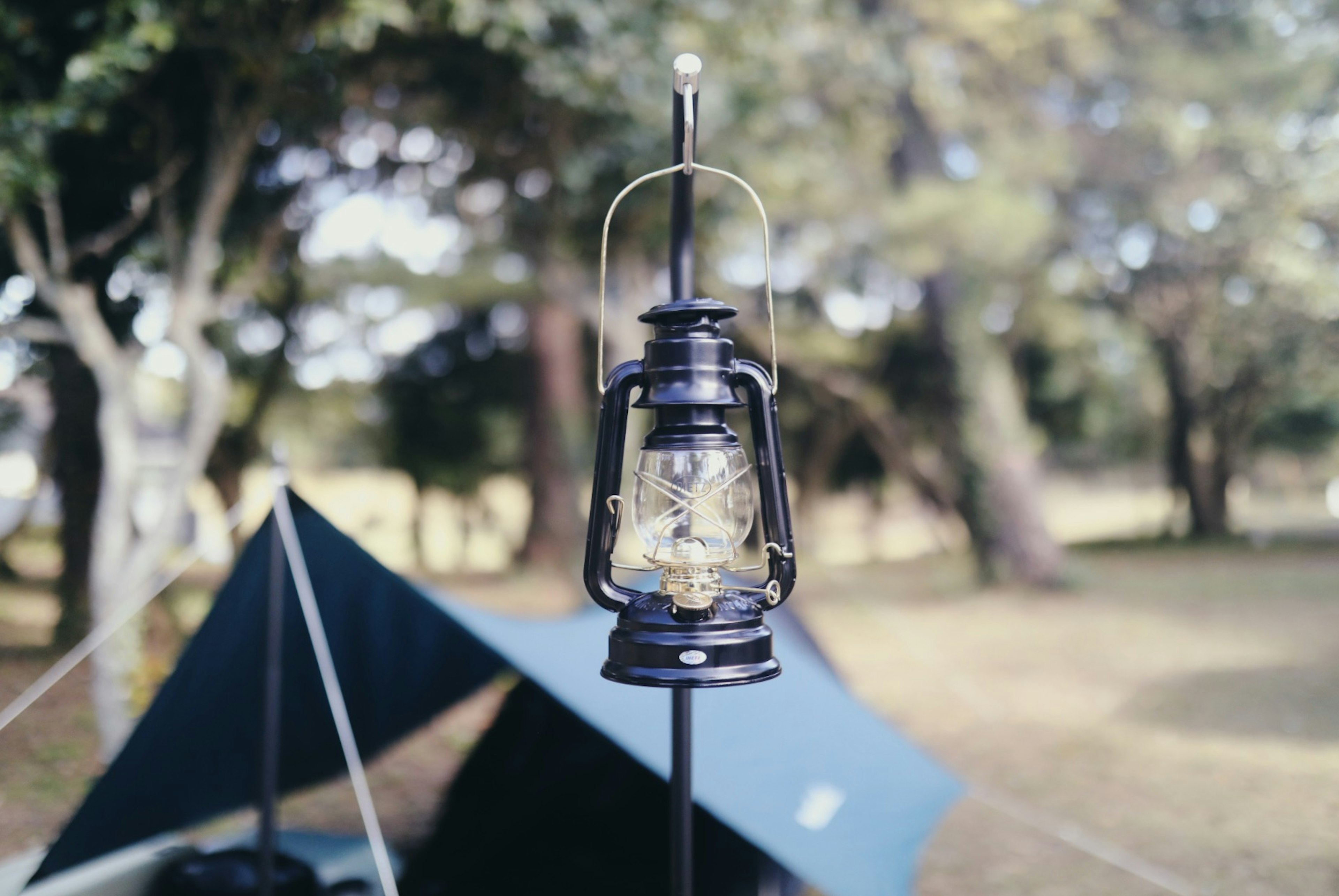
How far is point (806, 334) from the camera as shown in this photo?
12.1 meters

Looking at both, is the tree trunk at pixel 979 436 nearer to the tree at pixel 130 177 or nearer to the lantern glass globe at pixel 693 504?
the tree at pixel 130 177

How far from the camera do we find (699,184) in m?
7.44

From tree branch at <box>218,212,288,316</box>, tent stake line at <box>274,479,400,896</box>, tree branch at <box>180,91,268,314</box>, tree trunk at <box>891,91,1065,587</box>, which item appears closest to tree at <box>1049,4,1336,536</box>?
tree trunk at <box>891,91,1065,587</box>

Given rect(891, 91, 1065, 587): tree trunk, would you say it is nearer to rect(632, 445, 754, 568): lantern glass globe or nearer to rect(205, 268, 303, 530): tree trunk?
rect(205, 268, 303, 530): tree trunk

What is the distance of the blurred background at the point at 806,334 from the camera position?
4.60 m

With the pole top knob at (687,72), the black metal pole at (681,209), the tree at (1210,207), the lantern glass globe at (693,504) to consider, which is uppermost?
the tree at (1210,207)

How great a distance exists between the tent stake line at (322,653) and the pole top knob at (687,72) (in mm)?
1513

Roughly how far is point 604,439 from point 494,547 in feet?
47.7

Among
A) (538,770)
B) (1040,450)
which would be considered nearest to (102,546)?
(538,770)

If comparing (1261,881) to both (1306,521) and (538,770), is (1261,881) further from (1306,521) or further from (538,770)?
(1306,521)

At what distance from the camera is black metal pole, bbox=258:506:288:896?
7.76 feet

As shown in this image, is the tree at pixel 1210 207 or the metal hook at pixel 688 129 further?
the tree at pixel 1210 207

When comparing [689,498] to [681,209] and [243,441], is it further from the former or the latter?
[243,441]

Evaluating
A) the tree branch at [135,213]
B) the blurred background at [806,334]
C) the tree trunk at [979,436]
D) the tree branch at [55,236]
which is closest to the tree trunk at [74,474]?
the blurred background at [806,334]
